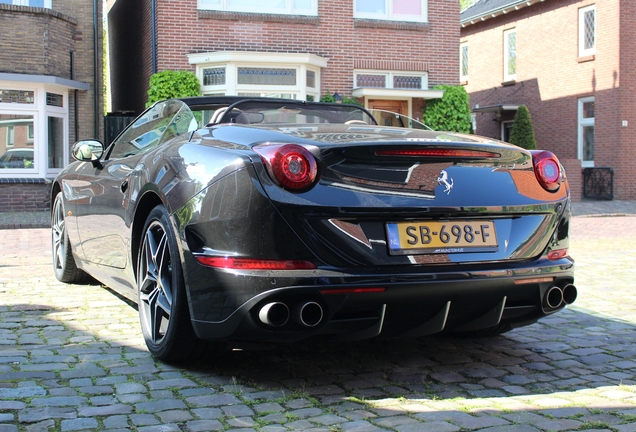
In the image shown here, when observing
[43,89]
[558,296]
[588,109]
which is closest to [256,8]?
[43,89]

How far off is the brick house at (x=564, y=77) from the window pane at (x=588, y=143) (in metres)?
0.03

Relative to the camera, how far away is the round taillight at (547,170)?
12.1 feet

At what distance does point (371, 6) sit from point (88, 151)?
15.1 meters

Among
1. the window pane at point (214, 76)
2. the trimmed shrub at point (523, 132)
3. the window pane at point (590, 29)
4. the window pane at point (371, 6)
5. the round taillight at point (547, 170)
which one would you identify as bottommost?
the round taillight at point (547, 170)

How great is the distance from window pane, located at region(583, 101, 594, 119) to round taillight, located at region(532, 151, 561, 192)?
22.8 metres

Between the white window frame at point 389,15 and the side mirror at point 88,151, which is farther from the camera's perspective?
the white window frame at point 389,15

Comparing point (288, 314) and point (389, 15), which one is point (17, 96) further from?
point (288, 314)

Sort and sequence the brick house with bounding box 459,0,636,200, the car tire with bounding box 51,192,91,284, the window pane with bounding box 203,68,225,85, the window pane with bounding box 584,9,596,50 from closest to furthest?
the car tire with bounding box 51,192,91,284 < the window pane with bounding box 203,68,225,85 < the brick house with bounding box 459,0,636,200 < the window pane with bounding box 584,9,596,50

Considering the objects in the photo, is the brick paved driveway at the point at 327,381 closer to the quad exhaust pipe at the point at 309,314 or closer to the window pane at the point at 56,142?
the quad exhaust pipe at the point at 309,314

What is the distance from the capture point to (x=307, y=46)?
735 inches

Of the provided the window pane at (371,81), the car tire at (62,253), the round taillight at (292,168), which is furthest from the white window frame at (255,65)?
the round taillight at (292,168)

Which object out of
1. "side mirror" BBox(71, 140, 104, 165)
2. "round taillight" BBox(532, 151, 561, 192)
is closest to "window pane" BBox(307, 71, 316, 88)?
"side mirror" BBox(71, 140, 104, 165)

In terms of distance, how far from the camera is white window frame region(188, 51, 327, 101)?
17.6m

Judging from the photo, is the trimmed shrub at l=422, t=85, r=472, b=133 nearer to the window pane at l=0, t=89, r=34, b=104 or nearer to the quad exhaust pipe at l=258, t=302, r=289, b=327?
the window pane at l=0, t=89, r=34, b=104
